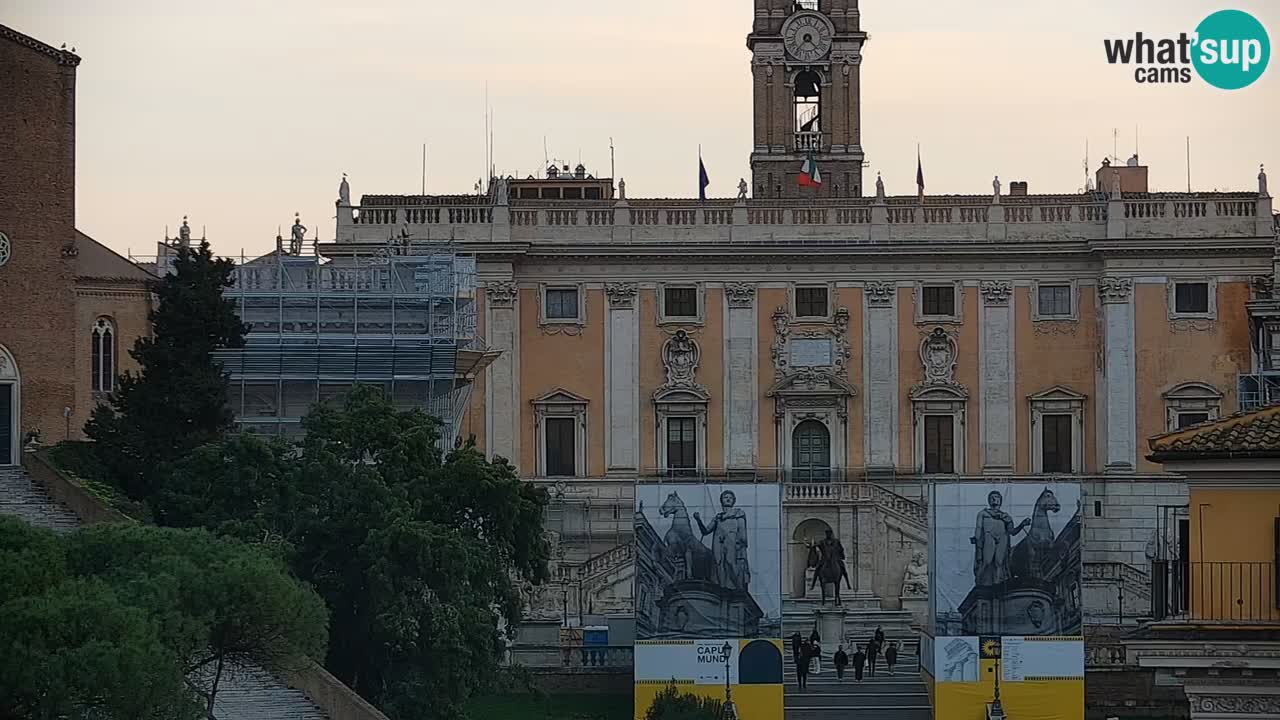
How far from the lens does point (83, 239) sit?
7131cm

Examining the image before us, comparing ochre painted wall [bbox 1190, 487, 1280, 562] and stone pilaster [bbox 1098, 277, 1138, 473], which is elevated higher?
stone pilaster [bbox 1098, 277, 1138, 473]

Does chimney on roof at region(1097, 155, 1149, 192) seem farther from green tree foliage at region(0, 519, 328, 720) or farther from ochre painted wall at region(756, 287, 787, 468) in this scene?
green tree foliage at region(0, 519, 328, 720)

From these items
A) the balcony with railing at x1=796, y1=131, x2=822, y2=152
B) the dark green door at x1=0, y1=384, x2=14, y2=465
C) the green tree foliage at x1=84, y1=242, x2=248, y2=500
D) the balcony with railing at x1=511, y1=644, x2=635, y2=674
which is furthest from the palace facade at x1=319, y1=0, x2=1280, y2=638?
the green tree foliage at x1=84, y1=242, x2=248, y2=500

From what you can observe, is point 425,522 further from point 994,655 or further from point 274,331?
point 274,331

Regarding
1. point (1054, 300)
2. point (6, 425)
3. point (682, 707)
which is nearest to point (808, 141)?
point (1054, 300)

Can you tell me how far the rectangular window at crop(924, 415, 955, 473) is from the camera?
242 feet

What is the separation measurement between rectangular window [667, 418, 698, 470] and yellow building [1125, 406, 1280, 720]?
4583cm

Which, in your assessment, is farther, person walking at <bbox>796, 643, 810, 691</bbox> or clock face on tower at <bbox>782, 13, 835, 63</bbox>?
clock face on tower at <bbox>782, 13, 835, 63</bbox>

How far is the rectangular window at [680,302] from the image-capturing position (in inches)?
2933

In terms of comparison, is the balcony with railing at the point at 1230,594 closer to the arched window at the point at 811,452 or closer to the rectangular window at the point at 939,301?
the arched window at the point at 811,452

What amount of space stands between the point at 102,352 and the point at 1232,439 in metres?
41.5

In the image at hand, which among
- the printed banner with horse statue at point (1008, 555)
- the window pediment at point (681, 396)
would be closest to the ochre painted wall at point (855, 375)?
the window pediment at point (681, 396)

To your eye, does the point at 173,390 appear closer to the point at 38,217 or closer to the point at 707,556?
the point at 38,217

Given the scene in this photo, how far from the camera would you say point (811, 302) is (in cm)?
7431
